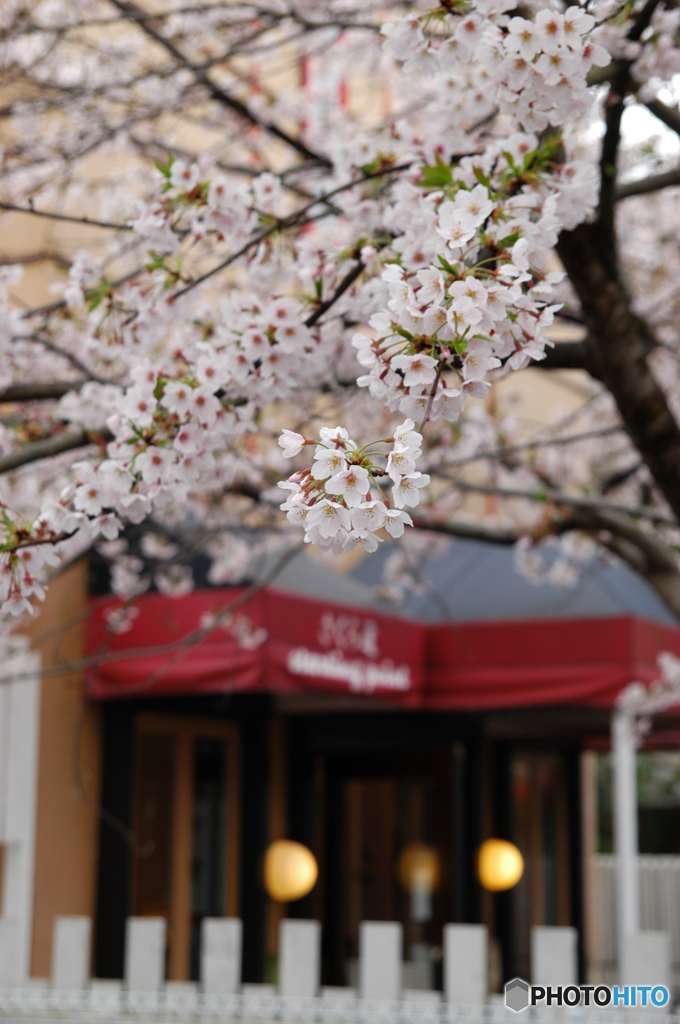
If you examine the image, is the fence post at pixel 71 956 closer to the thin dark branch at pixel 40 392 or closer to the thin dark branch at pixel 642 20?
the thin dark branch at pixel 40 392

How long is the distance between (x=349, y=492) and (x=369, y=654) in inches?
214

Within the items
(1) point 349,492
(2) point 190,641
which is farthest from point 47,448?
(1) point 349,492

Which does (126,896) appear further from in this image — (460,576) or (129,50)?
(129,50)

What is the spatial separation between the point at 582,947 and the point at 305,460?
6.63m

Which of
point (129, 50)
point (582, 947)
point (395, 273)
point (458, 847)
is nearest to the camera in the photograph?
point (395, 273)

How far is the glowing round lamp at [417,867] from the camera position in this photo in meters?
9.12

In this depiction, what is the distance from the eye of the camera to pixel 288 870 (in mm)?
7688

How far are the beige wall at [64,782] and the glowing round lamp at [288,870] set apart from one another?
1294 millimetres

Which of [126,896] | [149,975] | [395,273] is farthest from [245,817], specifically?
[395,273]

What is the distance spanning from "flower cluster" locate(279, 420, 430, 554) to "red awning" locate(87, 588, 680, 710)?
4.28 meters

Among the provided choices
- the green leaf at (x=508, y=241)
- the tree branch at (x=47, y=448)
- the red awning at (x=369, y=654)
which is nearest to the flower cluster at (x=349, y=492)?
the green leaf at (x=508, y=241)

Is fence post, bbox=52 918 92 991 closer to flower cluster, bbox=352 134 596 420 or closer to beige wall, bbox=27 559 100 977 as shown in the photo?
flower cluster, bbox=352 134 596 420

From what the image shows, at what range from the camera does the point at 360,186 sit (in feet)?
10.6

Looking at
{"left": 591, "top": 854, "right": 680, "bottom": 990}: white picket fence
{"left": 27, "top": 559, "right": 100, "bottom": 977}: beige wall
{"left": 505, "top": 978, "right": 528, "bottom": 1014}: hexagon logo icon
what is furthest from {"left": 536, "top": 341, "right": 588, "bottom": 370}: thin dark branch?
{"left": 591, "top": 854, "right": 680, "bottom": 990}: white picket fence
